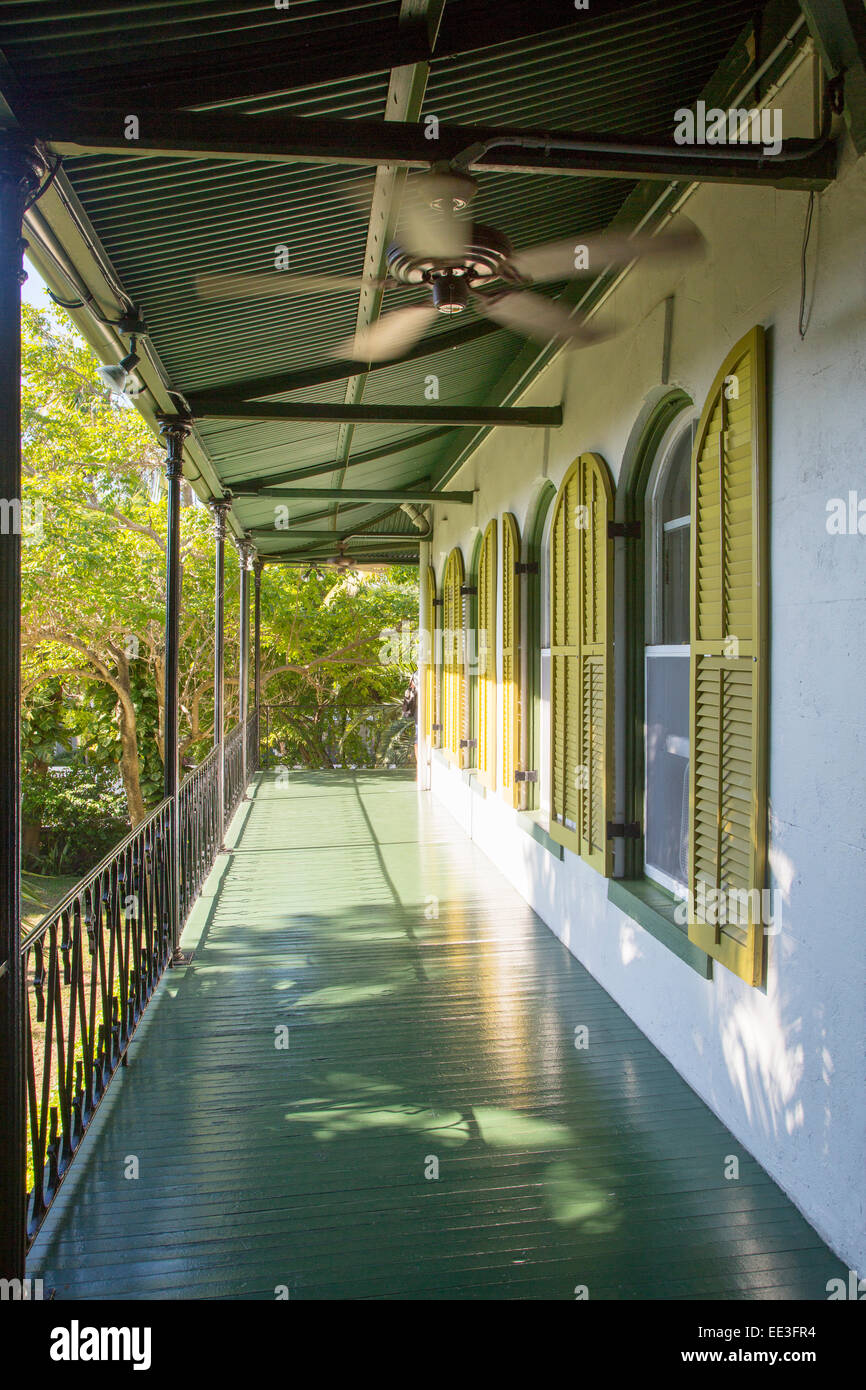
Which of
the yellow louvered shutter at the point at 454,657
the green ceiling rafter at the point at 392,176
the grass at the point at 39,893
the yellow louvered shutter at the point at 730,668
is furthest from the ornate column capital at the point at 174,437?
the grass at the point at 39,893

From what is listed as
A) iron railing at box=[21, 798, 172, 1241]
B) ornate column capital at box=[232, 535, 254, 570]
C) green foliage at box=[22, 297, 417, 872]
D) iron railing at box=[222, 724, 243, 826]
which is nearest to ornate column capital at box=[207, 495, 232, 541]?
iron railing at box=[222, 724, 243, 826]

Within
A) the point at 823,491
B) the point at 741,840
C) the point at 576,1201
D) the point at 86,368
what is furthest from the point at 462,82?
the point at 86,368

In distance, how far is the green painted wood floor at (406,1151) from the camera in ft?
8.27

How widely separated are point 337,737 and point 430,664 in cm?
874

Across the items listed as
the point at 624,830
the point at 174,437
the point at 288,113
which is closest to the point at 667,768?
the point at 624,830

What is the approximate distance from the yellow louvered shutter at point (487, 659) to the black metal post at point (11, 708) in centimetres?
509

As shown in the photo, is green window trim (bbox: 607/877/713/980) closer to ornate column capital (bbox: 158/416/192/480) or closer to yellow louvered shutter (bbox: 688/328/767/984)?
yellow louvered shutter (bbox: 688/328/767/984)

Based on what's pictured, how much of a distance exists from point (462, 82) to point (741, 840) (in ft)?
8.62

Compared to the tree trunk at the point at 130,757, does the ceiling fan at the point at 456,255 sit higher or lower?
higher

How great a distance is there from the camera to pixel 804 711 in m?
2.71

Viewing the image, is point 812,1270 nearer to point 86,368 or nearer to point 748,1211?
point 748,1211

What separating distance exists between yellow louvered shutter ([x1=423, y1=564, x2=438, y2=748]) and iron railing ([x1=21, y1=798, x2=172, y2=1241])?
6.87 metres

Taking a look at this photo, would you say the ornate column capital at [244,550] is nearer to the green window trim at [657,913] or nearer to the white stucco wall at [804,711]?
the green window trim at [657,913]

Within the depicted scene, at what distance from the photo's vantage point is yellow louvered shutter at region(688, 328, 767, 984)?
9.56ft
